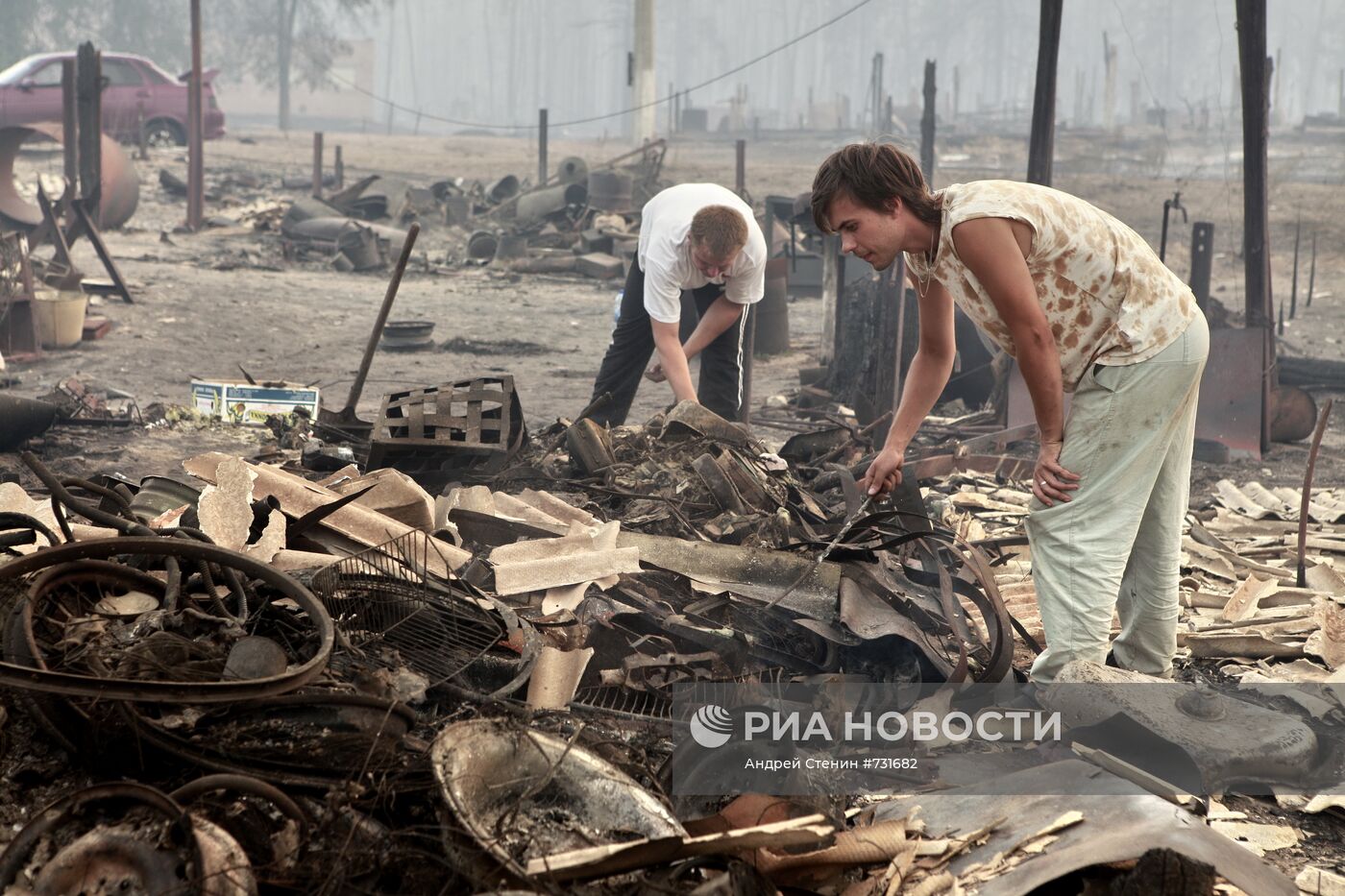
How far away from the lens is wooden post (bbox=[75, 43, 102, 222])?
13.2 metres

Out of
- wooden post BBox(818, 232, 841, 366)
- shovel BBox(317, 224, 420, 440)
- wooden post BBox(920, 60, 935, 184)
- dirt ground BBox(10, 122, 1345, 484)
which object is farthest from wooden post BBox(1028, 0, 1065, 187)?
wooden post BBox(920, 60, 935, 184)

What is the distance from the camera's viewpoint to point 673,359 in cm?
606

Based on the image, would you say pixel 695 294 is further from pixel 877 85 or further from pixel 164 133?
pixel 877 85

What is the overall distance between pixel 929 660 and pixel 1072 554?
600 millimetres

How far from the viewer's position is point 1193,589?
5195mm

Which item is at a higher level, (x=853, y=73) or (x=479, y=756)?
(x=853, y=73)

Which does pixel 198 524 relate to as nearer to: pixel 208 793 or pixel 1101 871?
pixel 208 793

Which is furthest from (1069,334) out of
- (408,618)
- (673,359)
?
(673,359)

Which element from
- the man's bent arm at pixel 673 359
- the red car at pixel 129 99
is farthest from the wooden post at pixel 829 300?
the red car at pixel 129 99

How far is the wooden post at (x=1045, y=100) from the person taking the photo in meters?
8.90

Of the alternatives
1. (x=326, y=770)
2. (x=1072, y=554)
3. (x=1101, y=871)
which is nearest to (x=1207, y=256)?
(x=1072, y=554)

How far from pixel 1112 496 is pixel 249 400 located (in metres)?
6.12

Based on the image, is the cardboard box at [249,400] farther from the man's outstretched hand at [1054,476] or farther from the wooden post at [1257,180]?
the wooden post at [1257,180]

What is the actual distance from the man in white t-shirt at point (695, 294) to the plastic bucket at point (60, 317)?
5.95 meters
